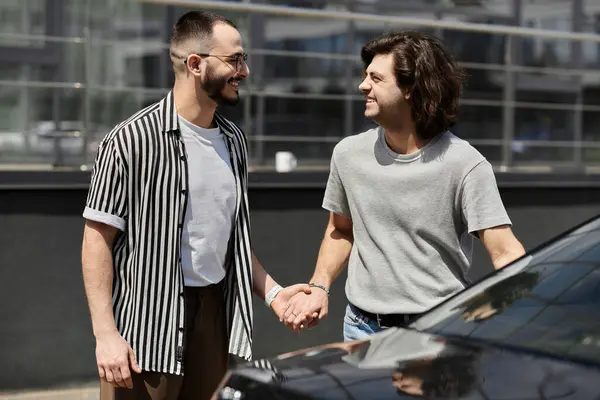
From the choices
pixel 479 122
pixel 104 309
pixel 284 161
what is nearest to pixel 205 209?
pixel 104 309

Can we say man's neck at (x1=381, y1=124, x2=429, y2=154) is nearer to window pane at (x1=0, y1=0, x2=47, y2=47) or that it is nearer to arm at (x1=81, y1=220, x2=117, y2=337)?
arm at (x1=81, y1=220, x2=117, y2=337)

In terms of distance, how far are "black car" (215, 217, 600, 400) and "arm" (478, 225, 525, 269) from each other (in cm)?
34

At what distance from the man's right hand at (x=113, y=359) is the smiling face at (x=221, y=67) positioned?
87 centimetres

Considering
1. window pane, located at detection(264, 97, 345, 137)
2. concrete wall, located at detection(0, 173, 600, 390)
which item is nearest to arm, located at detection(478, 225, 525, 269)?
A: concrete wall, located at detection(0, 173, 600, 390)

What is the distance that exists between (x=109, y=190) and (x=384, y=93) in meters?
1.01

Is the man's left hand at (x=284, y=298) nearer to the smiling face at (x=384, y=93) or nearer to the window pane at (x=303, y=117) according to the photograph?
the smiling face at (x=384, y=93)

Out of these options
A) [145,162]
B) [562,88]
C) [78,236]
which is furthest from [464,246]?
[562,88]

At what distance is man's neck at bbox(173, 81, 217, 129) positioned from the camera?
3.67m

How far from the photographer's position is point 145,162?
11.5 ft

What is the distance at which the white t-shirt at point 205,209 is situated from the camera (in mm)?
3584

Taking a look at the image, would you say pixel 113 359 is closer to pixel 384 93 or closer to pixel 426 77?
pixel 384 93

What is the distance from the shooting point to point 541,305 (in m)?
3.03

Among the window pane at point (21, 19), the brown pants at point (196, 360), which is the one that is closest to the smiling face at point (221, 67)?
the brown pants at point (196, 360)

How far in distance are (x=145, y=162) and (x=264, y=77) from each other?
3.37 meters
